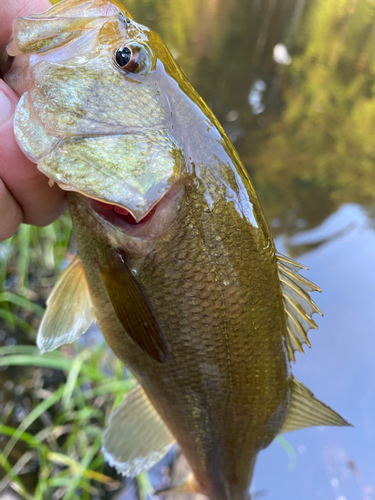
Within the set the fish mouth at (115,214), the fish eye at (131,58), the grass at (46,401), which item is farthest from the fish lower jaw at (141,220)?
the grass at (46,401)

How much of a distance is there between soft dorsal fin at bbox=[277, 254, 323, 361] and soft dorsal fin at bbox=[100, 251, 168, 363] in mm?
411

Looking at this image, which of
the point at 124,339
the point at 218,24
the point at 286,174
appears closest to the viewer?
the point at 124,339

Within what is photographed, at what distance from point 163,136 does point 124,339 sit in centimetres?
61

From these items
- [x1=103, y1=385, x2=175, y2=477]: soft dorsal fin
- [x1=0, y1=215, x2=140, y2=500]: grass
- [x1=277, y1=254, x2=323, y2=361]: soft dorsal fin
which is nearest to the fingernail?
[x1=277, y1=254, x2=323, y2=361]: soft dorsal fin

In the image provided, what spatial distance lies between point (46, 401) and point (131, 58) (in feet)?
6.15

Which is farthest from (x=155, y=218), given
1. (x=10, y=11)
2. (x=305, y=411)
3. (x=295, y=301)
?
(x=305, y=411)

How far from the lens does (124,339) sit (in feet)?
3.47

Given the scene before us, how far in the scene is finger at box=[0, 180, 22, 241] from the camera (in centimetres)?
92

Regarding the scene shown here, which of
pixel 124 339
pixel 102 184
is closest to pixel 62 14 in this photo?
pixel 102 184

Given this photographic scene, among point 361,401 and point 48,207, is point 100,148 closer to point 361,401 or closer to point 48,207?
point 48,207

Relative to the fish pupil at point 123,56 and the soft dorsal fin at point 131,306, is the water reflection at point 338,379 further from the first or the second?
the fish pupil at point 123,56

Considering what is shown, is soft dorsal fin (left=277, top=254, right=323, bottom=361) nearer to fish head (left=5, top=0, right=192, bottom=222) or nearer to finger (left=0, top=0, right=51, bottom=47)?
fish head (left=5, top=0, right=192, bottom=222)

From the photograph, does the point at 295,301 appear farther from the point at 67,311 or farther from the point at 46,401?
the point at 46,401

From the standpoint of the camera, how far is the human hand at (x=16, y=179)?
807mm
